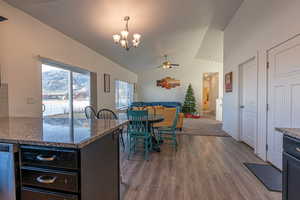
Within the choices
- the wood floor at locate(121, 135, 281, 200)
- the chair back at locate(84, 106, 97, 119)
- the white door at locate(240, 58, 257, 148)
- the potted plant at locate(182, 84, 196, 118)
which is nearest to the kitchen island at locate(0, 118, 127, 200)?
the wood floor at locate(121, 135, 281, 200)

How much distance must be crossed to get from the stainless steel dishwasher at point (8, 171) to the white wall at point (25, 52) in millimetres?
1688

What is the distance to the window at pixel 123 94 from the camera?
298 inches

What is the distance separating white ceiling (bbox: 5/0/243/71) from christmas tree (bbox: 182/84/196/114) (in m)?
4.15

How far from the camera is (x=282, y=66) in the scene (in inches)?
99.1

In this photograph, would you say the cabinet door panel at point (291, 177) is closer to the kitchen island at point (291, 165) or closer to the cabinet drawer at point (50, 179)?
the kitchen island at point (291, 165)

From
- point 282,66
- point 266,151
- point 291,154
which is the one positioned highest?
point 282,66

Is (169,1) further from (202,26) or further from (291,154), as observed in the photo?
(291,154)

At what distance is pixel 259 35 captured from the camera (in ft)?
10.3

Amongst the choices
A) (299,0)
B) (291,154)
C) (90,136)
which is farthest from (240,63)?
(90,136)

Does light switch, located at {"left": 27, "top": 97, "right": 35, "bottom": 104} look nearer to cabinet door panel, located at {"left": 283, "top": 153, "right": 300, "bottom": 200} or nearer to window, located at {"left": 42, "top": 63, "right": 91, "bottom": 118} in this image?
→ window, located at {"left": 42, "top": 63, "right": 91, "bottom": 118}

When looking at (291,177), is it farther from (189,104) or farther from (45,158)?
(189,104)

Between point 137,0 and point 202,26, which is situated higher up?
point 202,26

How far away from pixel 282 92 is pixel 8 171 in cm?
333

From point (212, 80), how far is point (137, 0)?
10109 mm
